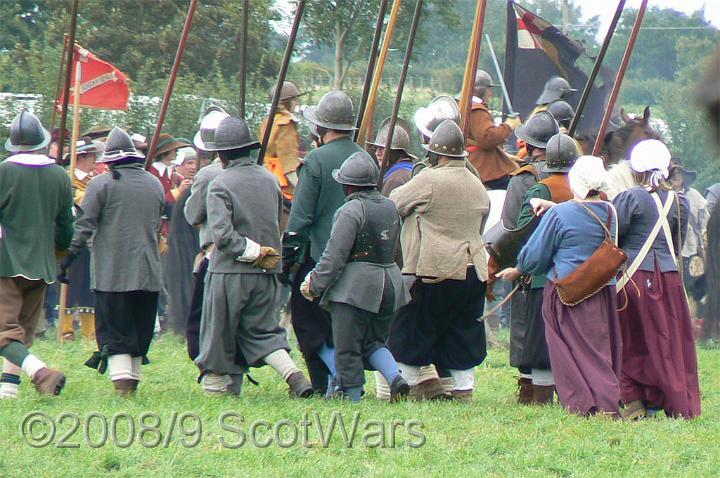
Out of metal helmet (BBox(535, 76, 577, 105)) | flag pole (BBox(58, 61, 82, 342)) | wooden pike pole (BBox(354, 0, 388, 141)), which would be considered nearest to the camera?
wooden pike pole (BBox(354, 0, 388, 141))

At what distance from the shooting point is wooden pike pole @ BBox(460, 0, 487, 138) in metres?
8.77

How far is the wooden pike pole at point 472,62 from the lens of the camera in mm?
8773

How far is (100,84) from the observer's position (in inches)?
476

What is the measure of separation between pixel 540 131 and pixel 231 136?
83.5 inches

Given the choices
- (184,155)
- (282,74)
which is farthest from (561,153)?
(184,155)

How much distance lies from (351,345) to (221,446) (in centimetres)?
161

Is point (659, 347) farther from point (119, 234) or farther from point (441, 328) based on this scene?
point (119, 234)

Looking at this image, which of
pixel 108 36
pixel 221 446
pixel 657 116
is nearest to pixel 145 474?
pixel 221 446

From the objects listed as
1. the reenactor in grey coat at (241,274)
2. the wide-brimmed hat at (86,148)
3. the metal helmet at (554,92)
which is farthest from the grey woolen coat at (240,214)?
the wide-brimmed hat at (86,148)

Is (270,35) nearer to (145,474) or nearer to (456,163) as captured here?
(456,163)

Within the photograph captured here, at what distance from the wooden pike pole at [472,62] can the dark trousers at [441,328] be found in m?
1.33

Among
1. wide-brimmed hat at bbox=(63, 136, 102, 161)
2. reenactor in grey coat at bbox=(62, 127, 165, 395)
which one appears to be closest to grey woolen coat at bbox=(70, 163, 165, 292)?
reenactor in grey coat at bbox=(62, 127, 165, 395)

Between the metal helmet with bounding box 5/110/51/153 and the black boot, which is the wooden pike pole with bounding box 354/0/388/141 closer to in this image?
the black boot

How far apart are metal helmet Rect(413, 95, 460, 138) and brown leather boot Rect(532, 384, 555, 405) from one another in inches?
76.4
